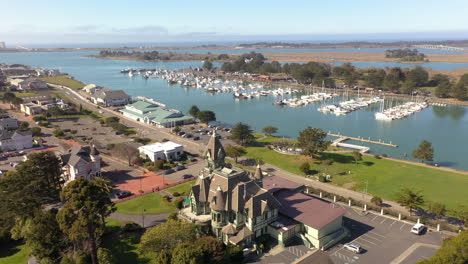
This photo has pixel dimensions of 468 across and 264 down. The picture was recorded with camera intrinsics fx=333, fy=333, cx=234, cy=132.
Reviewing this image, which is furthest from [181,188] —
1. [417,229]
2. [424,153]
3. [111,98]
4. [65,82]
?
[65,82]

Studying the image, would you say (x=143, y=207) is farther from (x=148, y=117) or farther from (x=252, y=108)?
(x=252, y=108)

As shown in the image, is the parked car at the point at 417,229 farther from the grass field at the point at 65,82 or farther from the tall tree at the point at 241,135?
the grass field at the point at 65,82

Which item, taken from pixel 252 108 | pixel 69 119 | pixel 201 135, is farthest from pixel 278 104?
pixel 69 119

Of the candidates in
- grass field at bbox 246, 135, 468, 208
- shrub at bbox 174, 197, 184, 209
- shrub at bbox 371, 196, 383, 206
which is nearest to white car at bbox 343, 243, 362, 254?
shrub at bbox 371, 196, 383, 206

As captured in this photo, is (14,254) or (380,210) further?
(380,210)

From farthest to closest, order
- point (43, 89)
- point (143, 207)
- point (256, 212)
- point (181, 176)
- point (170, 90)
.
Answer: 1. point (170, 90)
2. point (43, 89)
3. point (181, 176)
4. point (143, 207)
5. point (256, 212)

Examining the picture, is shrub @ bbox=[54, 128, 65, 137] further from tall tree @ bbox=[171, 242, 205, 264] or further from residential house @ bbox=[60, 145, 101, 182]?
tall tree @ bbox=[171, 242, 205, 264]

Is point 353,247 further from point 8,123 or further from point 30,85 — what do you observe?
point 30,85
